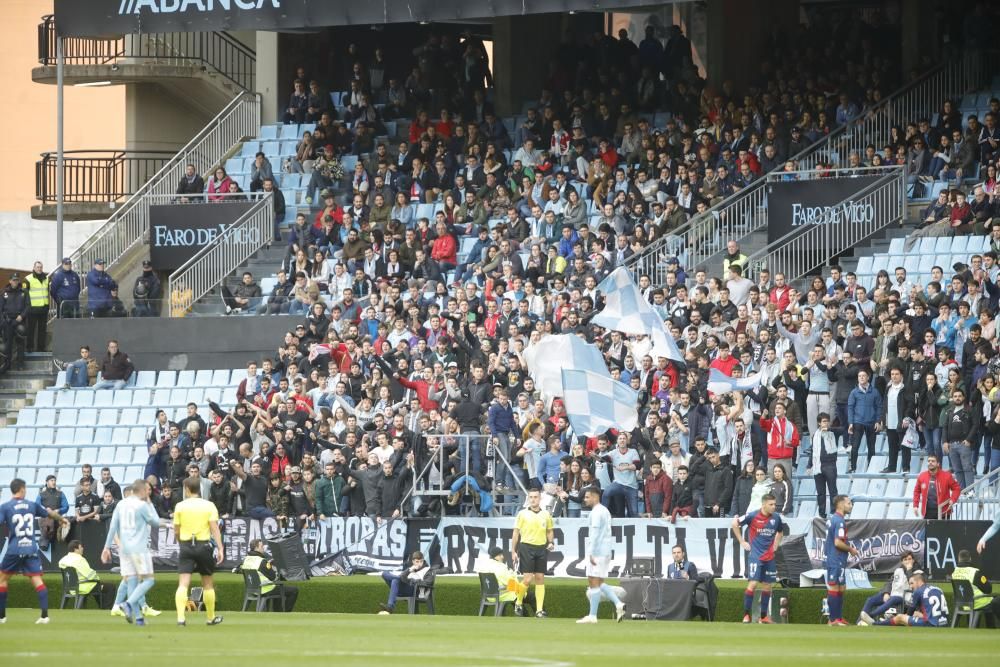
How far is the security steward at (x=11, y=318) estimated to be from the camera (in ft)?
120

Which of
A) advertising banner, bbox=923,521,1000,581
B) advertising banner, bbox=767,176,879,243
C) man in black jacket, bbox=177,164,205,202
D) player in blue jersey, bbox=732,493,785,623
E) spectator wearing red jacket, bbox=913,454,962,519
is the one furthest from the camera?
man in black jacket, bbox=177,164,205,202

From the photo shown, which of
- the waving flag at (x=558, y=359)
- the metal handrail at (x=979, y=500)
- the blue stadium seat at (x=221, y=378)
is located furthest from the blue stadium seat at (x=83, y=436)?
the metal handrail at (x=979, y=500)

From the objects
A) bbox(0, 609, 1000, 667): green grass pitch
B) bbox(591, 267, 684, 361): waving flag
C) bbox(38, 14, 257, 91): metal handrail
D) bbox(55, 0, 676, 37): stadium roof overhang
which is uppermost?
bbox(38, 14, 257, 91): metal handrail

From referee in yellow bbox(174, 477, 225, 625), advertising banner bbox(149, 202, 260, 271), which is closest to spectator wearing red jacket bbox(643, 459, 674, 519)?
referee in yellow bbox(174, 477, 225, 625)

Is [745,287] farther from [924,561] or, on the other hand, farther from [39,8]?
[39,8]

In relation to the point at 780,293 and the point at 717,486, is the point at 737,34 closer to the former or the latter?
the point at 780,293

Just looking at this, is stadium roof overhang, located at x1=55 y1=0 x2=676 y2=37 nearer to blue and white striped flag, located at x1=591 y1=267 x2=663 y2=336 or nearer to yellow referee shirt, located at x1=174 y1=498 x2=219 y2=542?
blue and white striped flag, located at x1=591 y1=267 x2=663 y2=336

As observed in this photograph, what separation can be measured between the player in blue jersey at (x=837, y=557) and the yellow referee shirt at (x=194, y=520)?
705 cm

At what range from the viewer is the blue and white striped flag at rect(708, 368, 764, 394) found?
26875 mm

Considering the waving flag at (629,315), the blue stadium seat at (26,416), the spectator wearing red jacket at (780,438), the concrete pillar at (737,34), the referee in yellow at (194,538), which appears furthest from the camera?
the concrete pillar at (737,34)

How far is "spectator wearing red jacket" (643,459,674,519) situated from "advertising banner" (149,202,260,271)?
46.5ft

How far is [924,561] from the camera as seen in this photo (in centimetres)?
2416

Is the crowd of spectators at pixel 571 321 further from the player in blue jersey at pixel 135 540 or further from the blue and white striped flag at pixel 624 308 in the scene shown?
the player in blue jersey at pixel 135 540

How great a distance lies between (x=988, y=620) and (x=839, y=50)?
15.6 meters
